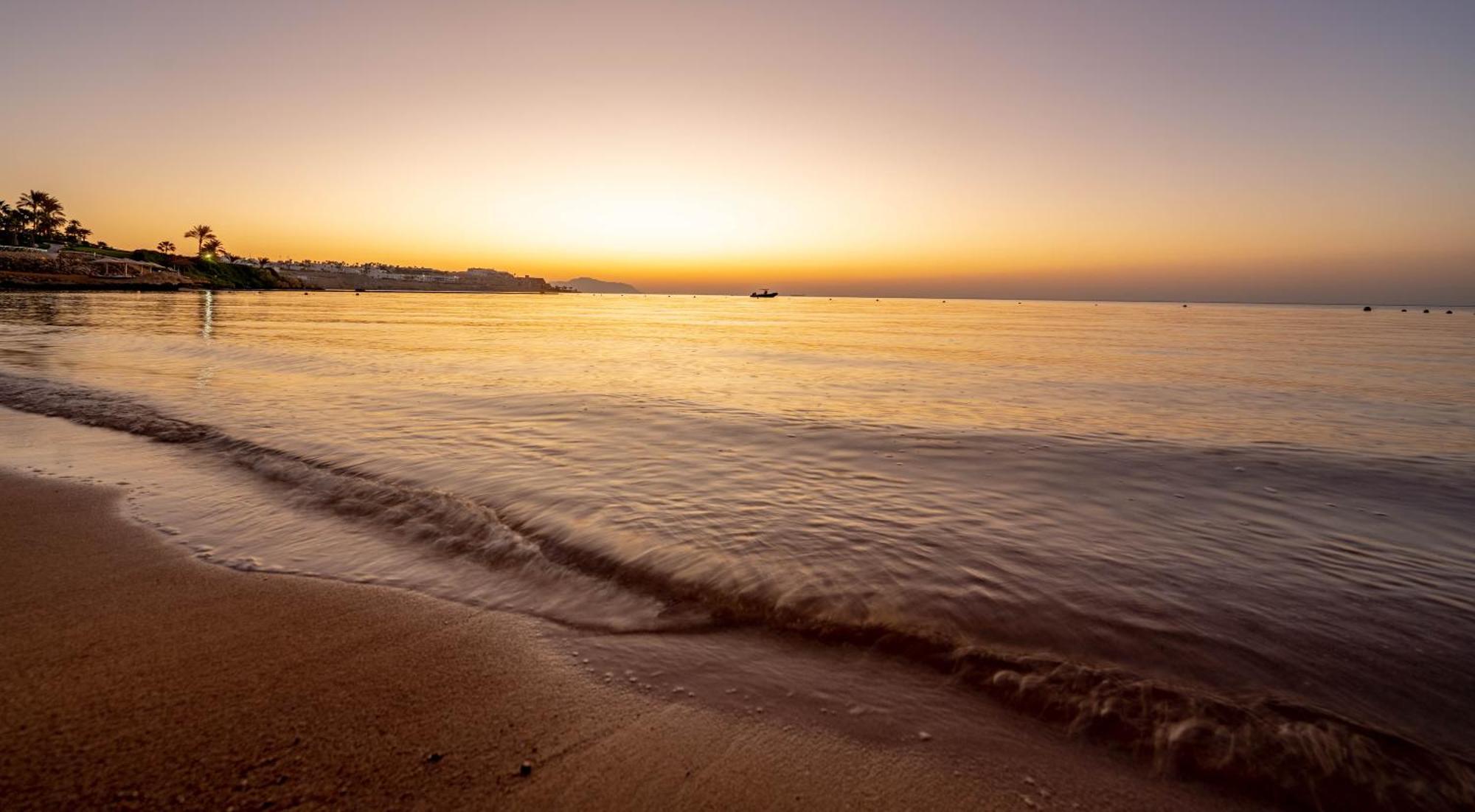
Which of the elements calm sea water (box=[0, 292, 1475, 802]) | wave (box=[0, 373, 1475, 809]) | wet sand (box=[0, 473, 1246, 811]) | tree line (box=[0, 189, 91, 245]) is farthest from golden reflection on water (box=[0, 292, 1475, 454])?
tree line (box=[0, 189, 91, 245])

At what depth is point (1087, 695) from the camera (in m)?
4.27

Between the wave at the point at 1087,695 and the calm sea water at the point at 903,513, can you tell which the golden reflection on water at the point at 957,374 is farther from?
the wave at the point at 1087,695

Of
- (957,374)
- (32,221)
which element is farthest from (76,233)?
(957,374)

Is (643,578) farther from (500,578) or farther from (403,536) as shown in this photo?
(403,536)

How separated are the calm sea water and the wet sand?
0.63 m

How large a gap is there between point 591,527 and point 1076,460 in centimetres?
898

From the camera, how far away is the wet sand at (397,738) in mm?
3154

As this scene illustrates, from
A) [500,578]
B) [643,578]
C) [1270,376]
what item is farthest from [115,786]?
[1270,376]

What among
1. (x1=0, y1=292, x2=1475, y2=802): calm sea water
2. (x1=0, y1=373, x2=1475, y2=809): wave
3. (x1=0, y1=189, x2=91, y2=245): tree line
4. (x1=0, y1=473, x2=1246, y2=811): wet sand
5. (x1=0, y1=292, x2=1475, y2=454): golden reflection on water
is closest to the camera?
(x1=0, y1=473, x2=1246, y2=811): wet sand

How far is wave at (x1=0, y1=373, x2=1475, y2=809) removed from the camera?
139 inches

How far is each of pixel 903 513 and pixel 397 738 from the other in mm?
6335

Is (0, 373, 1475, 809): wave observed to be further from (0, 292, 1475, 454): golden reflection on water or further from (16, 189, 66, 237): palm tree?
(16, 189, 66, 237): palm tree

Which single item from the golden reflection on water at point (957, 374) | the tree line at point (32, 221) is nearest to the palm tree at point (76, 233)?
the tree line at point (32, 221)

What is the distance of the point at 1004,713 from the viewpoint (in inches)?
160
